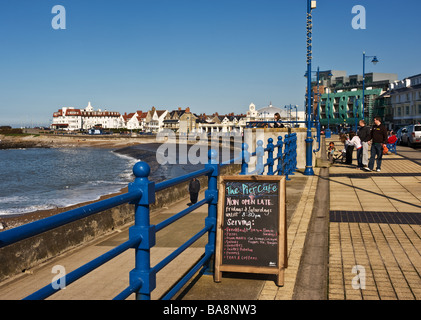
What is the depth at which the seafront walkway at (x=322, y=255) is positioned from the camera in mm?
4176

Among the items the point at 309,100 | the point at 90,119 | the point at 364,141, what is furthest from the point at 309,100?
the point at 90,119

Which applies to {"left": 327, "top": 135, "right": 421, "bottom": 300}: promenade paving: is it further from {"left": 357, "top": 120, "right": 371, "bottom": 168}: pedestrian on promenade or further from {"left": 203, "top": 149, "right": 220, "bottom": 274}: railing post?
{"left": 357, "top": 120, "right": 371, "bottom": 168}: pedestrian on promenade

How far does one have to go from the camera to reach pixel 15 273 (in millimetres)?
8633

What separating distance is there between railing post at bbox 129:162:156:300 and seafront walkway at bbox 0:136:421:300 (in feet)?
3.84

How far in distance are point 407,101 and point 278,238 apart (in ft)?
275

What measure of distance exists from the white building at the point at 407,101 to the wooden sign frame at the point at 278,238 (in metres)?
76.7

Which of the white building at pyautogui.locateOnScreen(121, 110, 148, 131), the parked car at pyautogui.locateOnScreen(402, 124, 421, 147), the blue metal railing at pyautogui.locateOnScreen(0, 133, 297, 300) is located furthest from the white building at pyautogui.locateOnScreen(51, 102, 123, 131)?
the blue metal railing at pyautogui.locateOnScreen(0, 133, 297, 300)

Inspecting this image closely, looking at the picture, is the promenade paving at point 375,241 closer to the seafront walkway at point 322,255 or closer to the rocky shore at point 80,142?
the seafront walkway at point 322,255

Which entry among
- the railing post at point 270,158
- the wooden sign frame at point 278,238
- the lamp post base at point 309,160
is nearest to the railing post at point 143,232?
the wooden sign frame at point 278,238

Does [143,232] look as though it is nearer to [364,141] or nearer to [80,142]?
[364,141]

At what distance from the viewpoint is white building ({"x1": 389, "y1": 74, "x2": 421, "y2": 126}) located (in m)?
73.5

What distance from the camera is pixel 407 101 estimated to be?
78312 millimetres

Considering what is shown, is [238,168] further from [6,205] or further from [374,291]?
[374,291]
